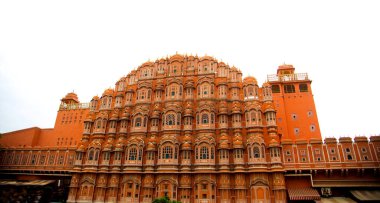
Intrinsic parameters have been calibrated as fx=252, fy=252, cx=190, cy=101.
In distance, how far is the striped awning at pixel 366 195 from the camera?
25.2m

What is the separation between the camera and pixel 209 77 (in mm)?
35344

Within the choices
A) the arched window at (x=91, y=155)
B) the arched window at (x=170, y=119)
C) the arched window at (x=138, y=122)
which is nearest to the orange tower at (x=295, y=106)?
the arched window at (x=170, y=119)

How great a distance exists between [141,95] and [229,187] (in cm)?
1760

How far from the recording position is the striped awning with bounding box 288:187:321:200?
2664 centimetres

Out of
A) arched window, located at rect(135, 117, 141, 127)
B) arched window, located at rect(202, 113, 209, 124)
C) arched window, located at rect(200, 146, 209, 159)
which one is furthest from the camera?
arched window, located at rect(135, 117, 141, 127)

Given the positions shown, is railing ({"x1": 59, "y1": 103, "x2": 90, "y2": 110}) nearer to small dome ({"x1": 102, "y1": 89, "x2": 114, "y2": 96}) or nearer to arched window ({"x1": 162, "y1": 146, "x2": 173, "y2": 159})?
small dome ({"x1": 102, "y1": 89, "x2": 114, "y2": 96})

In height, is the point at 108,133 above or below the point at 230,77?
below

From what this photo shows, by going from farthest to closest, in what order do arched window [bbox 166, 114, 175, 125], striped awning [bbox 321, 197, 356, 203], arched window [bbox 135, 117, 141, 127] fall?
1. arched window [bbox 135, 117, 141, 127]
2. arched window [bbox 166, 114, 175, 125]
3. striped awning [bbox 321, 197, 356, 203]

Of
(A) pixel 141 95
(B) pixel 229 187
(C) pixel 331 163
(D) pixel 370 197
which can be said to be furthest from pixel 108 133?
(D) pixel 370 197

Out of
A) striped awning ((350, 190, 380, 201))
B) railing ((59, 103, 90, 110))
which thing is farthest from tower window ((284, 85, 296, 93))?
railing ((59, 103, 90, 110))

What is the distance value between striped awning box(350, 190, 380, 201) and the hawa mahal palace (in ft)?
0.31

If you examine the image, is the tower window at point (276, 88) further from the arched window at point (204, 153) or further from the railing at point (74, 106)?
the railing at point (74, 106)

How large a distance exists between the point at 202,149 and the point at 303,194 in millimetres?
12012

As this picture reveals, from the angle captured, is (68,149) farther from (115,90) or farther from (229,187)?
(229,187)
